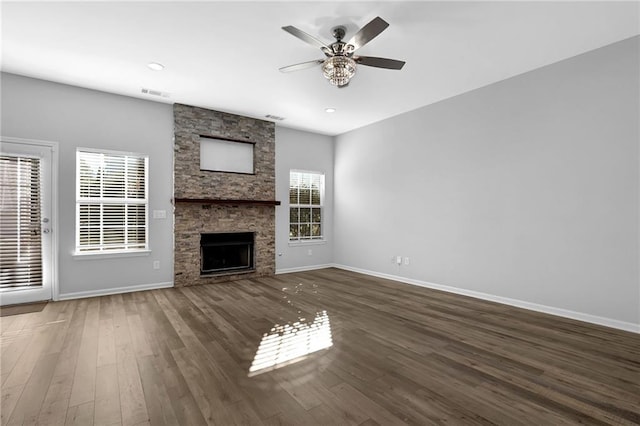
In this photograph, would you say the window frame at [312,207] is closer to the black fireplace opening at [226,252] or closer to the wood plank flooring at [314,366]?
the black fireplace opening at [226,252]

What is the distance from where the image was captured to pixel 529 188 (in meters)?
4.07

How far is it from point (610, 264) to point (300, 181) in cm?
529

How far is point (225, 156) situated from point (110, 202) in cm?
203

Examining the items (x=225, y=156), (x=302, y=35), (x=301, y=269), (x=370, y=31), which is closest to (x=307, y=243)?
(x=301, y=269)

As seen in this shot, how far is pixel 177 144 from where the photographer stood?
5316 mm

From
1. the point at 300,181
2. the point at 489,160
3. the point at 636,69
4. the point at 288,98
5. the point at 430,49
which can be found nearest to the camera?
the point at 636,69

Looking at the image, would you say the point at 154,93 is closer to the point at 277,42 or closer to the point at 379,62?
the point at 277,42

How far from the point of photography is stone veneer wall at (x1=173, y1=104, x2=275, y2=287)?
534 centimetres

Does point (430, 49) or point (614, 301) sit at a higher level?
point (430, 49)

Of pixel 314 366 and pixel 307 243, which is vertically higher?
pixel 307 243

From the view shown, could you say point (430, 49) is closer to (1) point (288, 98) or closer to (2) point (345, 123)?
(1) point (288, 98)

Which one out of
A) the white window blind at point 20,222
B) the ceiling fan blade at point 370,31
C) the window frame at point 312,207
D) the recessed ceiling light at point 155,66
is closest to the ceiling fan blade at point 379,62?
the ceiling fan blade at point 370,31

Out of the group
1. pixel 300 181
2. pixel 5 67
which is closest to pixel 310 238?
pixel 300 181

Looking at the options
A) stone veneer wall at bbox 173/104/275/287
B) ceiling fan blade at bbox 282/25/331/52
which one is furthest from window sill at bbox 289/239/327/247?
ceiling fan blade at bbox 282/25/331/52
